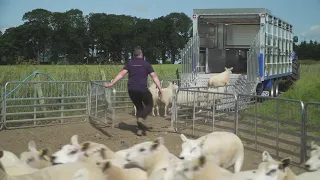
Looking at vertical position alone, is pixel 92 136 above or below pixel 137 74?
below

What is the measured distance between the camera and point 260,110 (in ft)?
34.5

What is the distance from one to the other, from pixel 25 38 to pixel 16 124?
39.0m

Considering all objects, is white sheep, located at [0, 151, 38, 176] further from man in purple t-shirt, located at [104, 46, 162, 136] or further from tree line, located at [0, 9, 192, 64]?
tree line, located at [0, 9, 192, 64]

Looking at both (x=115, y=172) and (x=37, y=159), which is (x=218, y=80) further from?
(x=115, y=172)

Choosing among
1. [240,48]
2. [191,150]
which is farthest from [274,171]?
[240,48]

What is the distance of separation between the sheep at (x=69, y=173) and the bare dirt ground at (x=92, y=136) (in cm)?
372

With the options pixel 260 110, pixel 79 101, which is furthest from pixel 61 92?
pixel 260 110

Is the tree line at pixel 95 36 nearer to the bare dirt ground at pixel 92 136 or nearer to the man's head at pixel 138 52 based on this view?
the bare dirt ground at pixel 92 136

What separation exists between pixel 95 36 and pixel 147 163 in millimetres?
77552

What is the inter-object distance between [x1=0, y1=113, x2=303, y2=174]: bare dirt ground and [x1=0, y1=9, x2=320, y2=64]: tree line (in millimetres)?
37136

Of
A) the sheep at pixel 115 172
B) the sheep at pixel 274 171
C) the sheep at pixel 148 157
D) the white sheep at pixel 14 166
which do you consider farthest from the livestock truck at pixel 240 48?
the white sheep at pixel 14 166

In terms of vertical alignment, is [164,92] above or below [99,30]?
below

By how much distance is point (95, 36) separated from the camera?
8119 centimetres

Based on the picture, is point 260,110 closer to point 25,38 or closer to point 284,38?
point 284,38
